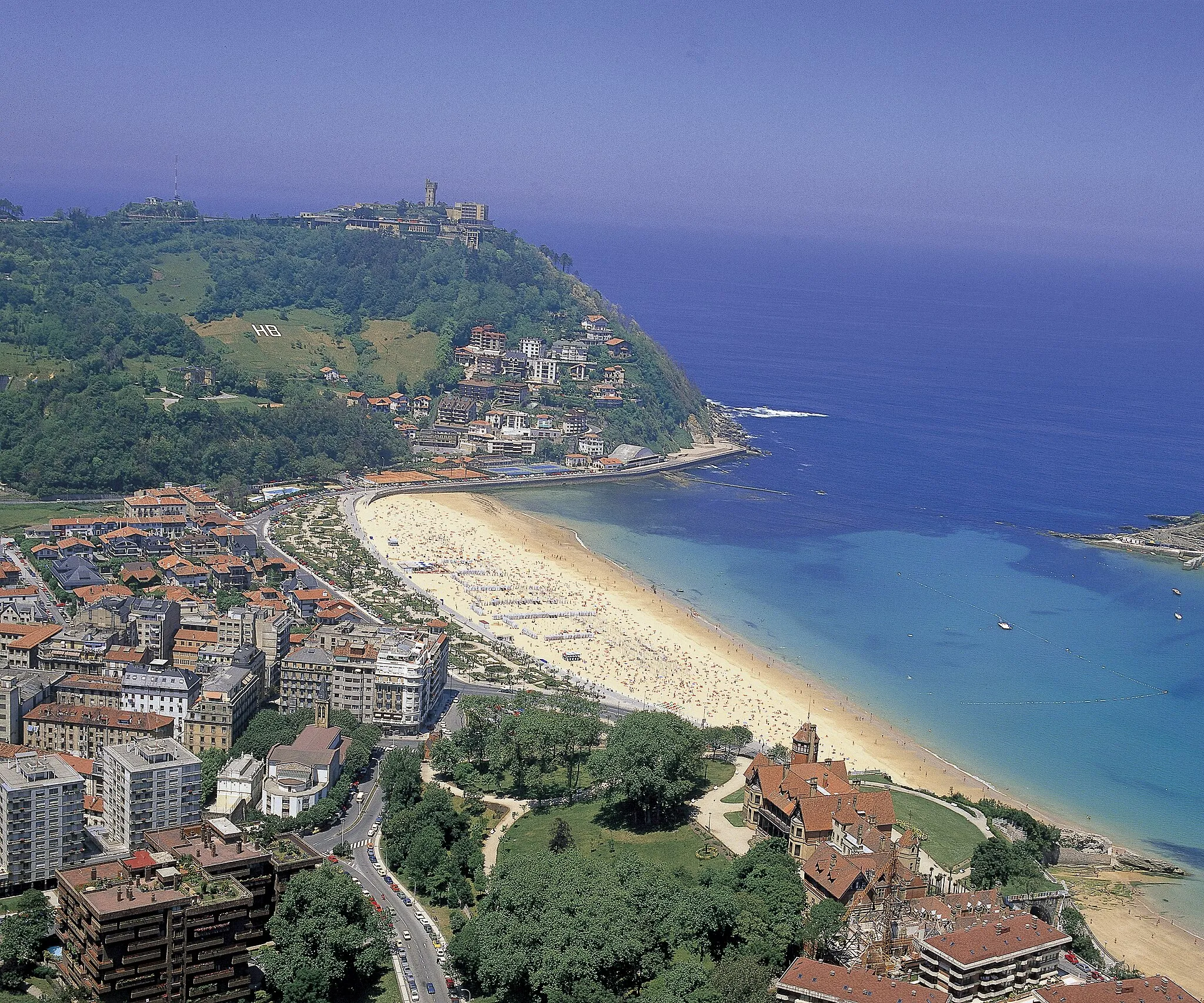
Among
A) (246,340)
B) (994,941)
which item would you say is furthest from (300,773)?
(246,340)

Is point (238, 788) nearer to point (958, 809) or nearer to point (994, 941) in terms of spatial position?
point (958, 809)

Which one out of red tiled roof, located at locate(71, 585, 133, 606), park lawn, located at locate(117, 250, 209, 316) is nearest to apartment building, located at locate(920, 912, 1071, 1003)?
red tiled roof, located at locate(71, 585, 133, 606)

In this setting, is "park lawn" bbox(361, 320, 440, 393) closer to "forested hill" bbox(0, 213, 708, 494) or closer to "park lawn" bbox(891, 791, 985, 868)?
"forested hill" bbox(0, 213, 708, 494)

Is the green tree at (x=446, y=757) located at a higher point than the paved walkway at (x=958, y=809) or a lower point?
lower

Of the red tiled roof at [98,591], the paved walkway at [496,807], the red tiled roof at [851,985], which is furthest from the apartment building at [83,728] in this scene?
the red tiled roof at [851,985]

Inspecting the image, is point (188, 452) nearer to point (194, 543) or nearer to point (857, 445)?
point (194, 543)

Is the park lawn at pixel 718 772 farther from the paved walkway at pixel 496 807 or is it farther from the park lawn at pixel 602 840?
the paved walkway at pixel 496 807
